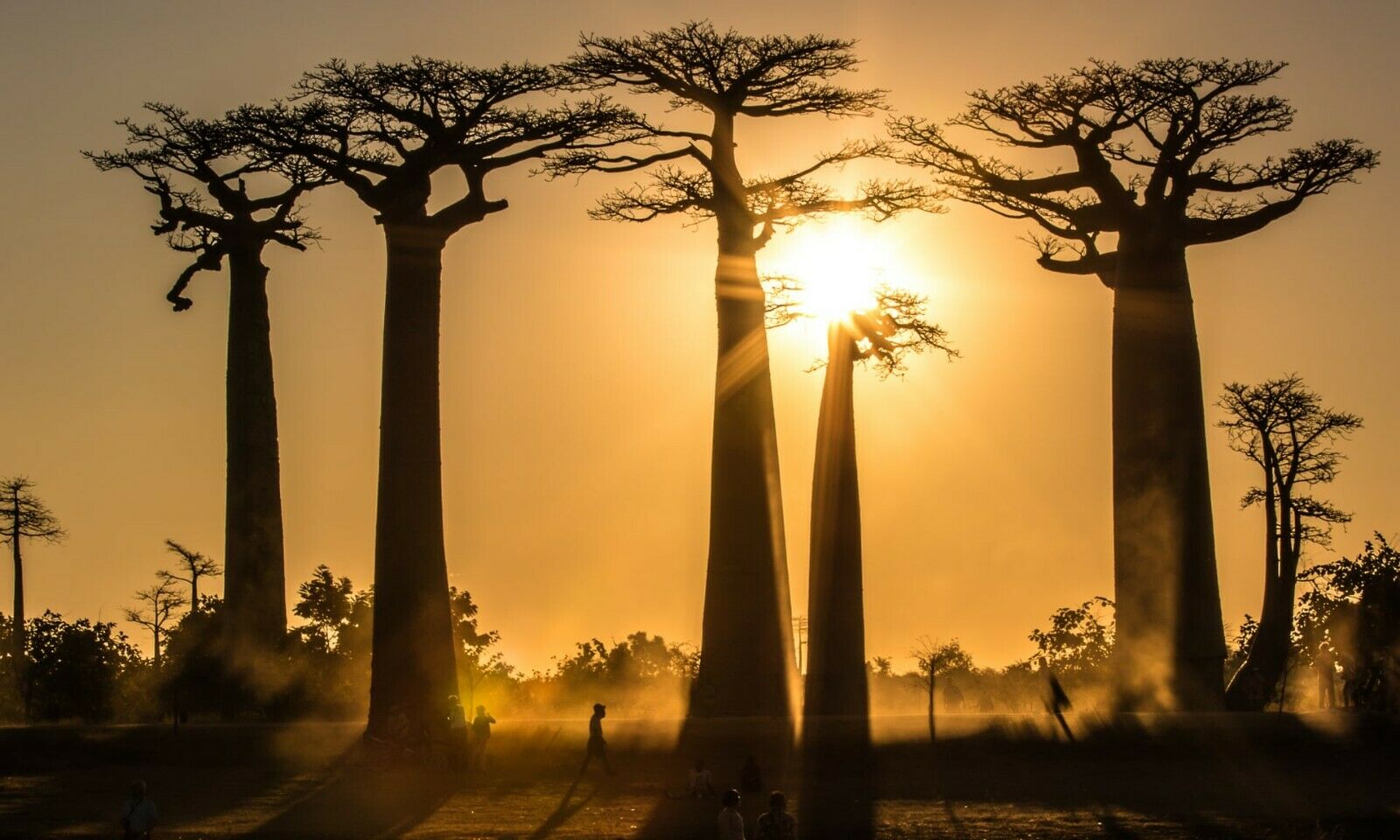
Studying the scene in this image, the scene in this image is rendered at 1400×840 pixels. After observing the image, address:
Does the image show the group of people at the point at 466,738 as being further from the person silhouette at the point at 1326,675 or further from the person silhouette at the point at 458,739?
the person silhouette at the point at 1326,675

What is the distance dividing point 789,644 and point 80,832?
1172cm

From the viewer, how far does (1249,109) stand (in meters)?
29.4

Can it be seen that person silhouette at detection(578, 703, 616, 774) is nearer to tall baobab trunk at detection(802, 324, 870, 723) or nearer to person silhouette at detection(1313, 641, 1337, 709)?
tall baobab trunk at detection(802, 324, 870, 723)

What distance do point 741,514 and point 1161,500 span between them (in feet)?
17.8

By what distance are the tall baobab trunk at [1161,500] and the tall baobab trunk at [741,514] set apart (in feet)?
14.7

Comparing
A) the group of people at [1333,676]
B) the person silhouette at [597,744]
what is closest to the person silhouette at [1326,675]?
the group of people at [1333,676]

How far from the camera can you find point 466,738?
82.7 feet

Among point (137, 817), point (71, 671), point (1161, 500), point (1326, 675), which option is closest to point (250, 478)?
point (71, 671)

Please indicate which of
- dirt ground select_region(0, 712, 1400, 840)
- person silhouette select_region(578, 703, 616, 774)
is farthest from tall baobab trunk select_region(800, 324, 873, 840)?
person silhouette select_region(578, 703, 616, 774)

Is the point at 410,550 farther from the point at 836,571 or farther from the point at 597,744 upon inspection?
the point at 836,571

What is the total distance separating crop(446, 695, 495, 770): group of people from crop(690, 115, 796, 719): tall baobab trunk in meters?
4.75

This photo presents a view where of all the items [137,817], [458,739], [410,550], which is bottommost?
[137,817]

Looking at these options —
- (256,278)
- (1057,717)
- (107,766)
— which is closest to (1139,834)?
(1057,717)

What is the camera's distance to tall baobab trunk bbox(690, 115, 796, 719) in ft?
97.0
